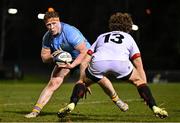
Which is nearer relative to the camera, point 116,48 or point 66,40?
point 116,48

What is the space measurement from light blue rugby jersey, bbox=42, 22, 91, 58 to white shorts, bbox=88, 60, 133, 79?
1163 mm

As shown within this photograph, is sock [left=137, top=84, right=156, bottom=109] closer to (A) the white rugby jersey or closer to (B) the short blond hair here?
(A) the white rugby jersey

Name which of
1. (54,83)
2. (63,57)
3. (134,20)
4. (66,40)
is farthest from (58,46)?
(134,20)

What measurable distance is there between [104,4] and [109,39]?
5534cm

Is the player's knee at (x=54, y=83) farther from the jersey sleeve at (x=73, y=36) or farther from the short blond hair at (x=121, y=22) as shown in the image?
the short blond hair at (x=121, y=22)

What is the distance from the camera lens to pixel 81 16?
242 ft

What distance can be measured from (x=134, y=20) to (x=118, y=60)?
4570 cm

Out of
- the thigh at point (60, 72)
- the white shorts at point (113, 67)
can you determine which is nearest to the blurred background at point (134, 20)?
the thigh at point (60, 72)

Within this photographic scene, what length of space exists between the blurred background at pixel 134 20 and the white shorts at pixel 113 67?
36381 millimetres

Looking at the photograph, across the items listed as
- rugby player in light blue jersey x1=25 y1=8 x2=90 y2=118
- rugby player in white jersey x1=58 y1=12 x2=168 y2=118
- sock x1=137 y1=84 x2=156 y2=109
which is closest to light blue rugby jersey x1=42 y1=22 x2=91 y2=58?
rugby player in light blue jersey x1=25 y1=8 x2=90 y2=118

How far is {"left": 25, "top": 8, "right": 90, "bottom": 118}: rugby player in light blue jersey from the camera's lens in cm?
1230

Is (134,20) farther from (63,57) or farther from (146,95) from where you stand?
(146,95)

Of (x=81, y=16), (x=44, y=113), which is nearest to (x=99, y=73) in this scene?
(x=44, y=113)

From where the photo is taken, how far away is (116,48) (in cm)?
1125
